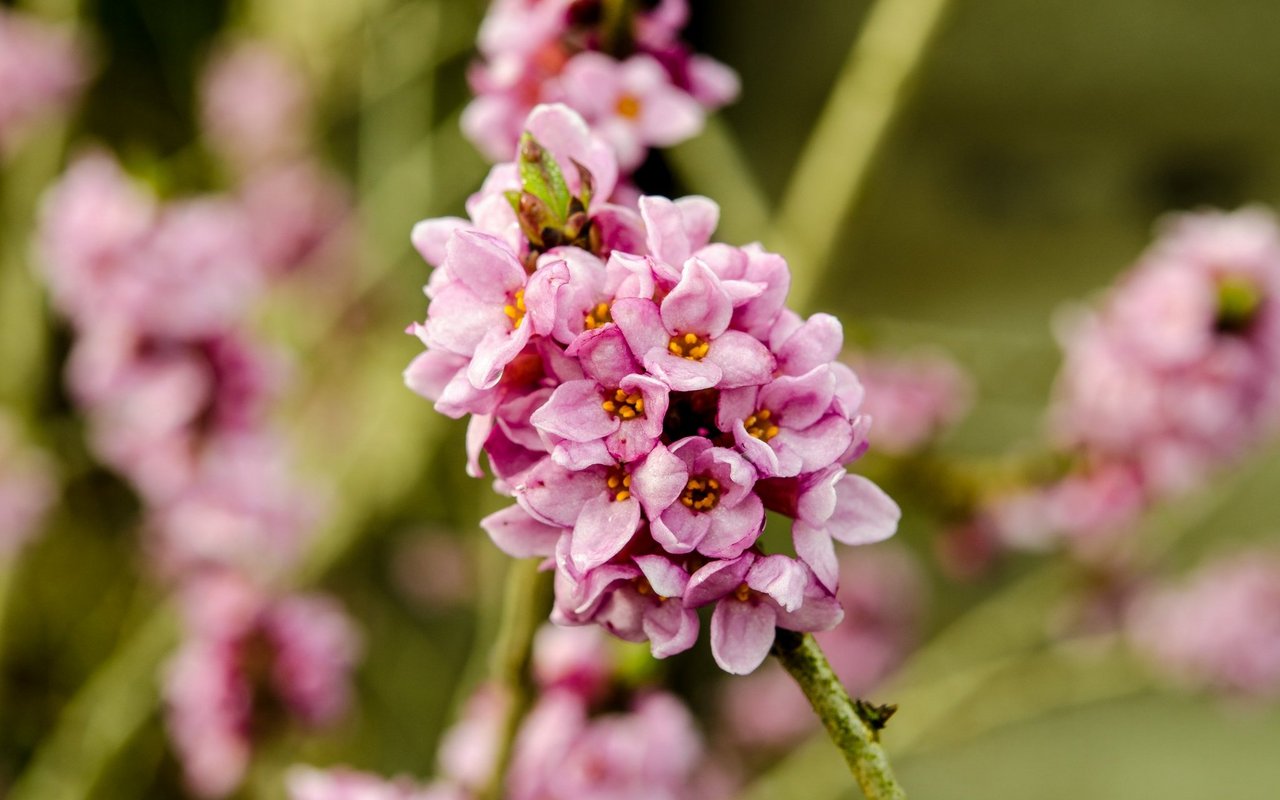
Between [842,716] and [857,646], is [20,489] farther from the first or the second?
[842,716]

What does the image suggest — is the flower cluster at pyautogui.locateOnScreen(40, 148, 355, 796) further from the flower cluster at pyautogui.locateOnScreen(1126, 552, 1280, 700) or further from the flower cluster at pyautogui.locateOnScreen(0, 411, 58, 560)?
the flower cluster at pyautogui.locateOnScreen(1126, 552, 1280, 700)

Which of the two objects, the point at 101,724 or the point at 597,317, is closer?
the point at 597,317

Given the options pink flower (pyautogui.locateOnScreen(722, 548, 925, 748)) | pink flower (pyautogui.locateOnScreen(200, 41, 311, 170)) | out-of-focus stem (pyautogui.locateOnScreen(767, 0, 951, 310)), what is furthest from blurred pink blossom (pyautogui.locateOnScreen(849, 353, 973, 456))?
pink flower (pyautogui.locateOnScreen(200, 41, 311, 170))

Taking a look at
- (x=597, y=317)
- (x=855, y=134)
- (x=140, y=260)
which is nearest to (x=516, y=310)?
(x=597, y=317)

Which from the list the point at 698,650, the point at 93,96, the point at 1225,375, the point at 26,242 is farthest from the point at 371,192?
the point at 1225,375

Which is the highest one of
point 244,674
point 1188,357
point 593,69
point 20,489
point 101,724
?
point 593,69

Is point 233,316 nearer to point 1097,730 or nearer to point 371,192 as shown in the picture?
point 371,192
